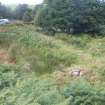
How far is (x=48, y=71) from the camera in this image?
10.2 meters

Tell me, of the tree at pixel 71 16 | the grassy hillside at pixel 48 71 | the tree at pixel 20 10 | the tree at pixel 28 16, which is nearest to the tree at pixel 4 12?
the tree at pixel 20 10

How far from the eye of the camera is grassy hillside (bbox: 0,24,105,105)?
6535mm

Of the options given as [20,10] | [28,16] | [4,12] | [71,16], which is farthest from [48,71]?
[4,12]

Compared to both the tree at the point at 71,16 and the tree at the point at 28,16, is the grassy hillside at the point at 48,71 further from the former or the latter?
the tree at the point at 28,16

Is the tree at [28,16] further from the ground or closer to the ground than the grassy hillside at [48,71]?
further from the ground

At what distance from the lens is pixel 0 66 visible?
30.1 feet

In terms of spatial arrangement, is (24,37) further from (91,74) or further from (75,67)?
(91,74)

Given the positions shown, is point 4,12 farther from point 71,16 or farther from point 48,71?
point 48,71

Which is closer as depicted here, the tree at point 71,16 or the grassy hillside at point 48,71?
the grassy hillside at point 48,71

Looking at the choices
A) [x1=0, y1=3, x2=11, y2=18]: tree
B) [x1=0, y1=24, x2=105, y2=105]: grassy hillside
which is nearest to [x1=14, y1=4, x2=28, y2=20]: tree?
[x1=0, y1=3, x2=11, y2=18]: tree

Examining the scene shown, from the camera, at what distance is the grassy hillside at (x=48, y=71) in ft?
21.4

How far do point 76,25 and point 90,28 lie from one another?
37.6 inches

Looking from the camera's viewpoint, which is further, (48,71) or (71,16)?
(71,16)

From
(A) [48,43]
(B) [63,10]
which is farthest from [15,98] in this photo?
(B) [63,10]
